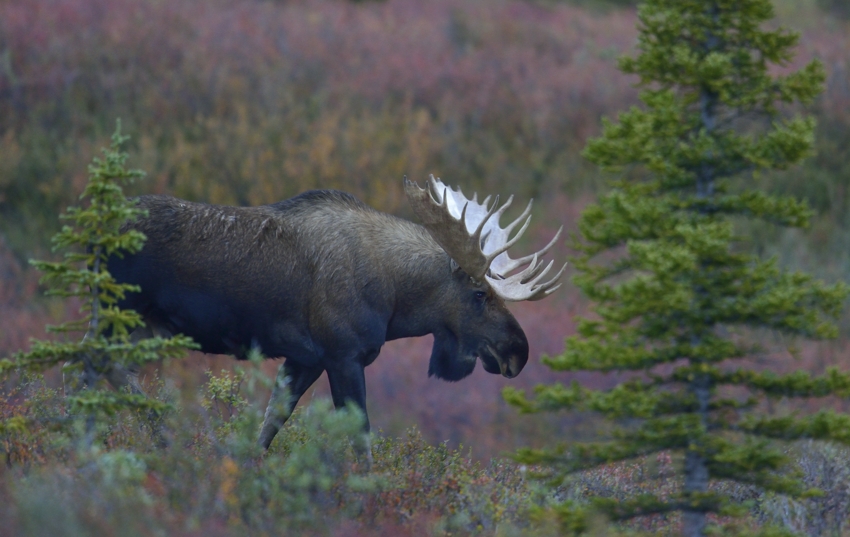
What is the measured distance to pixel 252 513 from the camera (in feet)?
16.2

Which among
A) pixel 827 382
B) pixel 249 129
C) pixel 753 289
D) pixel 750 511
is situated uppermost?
pixel 249 129

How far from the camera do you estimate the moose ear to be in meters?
7.48

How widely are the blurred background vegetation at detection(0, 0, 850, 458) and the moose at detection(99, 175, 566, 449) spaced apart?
6.70 meters

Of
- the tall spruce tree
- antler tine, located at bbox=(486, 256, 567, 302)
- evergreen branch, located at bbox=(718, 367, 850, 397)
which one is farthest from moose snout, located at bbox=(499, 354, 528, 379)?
evergreen branch, located at bbox=(718, 367, 850, 397)

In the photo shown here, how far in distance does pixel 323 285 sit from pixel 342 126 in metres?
12.2

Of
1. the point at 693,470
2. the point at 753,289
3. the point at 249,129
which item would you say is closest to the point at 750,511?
the point at 693,470

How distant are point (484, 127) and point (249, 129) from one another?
175 inches

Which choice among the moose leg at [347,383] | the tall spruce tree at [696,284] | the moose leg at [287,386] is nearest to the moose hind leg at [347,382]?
the moose leg at [347,383]

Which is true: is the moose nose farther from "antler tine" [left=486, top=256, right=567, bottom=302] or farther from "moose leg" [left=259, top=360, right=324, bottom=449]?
"moose leg" [left=259, top=360, right=324, bottom=449]

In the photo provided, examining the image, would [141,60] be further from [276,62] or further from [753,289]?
[753,289]

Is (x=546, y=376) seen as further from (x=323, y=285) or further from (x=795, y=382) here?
(x=795, y=382)

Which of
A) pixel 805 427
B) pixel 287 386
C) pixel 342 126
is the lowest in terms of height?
pixel 805 427

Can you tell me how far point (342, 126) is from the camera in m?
18.7

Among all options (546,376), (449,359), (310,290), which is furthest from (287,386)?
(546,376)
